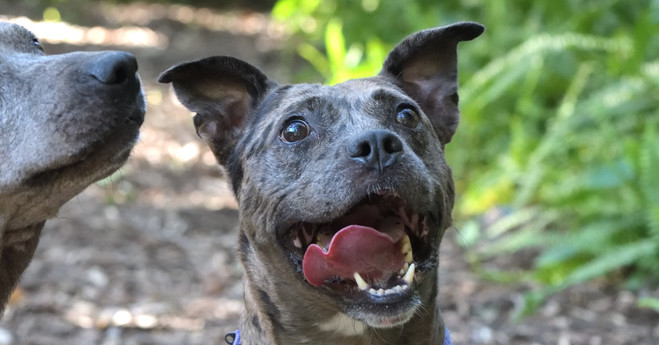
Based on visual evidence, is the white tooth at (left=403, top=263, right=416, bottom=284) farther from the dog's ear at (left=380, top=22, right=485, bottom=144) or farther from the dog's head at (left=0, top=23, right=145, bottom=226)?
the dog's head at (left=0, top=23, right=145, bottom=226)

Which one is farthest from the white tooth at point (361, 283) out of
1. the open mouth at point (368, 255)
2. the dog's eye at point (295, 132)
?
the dog's eye at point (295, 132)

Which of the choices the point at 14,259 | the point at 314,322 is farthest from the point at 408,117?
the point at 14,259

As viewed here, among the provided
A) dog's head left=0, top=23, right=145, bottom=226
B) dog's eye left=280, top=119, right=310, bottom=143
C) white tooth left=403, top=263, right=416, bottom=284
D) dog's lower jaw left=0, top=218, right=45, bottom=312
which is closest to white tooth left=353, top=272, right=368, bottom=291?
white tooth left=403, top=263, right=416, bottom=284

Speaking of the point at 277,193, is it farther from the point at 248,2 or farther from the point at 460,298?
the point at 248,2

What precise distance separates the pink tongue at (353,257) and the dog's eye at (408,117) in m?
0.64

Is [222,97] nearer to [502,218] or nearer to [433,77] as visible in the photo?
[433,77]

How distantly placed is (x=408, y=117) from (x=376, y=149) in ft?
1.83

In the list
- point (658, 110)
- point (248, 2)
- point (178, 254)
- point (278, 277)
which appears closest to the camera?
point (278, 277)

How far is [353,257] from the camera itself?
3570 millimetres

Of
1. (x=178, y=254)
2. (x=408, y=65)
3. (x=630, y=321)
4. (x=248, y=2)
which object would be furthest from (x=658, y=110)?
(x=248, y=2)

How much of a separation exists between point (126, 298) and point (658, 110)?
14.7 feet

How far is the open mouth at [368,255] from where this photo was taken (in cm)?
358

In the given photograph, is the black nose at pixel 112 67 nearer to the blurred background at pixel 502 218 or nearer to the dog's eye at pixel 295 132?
the dog's eye at pixel 295 132

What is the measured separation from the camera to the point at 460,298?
6594 mm
